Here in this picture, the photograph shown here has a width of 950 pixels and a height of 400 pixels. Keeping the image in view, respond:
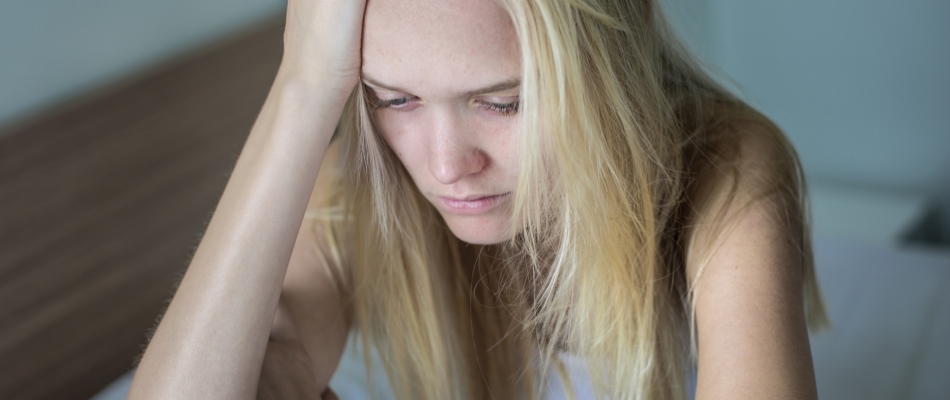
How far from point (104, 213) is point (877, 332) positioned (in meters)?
1.39

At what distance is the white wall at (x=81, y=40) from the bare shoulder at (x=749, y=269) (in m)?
1.02

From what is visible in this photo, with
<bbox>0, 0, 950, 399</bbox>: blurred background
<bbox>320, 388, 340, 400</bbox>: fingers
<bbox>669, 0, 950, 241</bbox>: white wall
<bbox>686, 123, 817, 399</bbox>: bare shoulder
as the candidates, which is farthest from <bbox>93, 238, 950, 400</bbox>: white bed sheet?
<bbox>669, 0, 950, 241</bbox>: white wall

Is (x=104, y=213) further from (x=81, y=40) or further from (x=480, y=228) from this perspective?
(x=480, y=228)

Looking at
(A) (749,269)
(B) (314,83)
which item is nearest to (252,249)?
(B) (314,83)

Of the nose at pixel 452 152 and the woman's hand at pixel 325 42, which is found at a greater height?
the woman's hand at pixel 325 42

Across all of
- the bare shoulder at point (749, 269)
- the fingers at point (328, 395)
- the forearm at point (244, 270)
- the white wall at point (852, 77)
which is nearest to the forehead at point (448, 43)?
the forearm at point (244, 270)

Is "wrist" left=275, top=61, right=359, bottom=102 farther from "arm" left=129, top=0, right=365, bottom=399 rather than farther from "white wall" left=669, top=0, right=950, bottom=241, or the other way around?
"white wall" left=669, top=0, right=950, bottom=241

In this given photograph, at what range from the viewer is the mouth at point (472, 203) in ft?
2.83

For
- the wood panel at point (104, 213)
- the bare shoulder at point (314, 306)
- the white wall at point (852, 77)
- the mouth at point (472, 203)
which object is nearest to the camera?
the mouth at point (472, 203)

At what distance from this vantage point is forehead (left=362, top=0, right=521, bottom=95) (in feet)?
2.39

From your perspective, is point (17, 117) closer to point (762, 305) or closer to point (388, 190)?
point (388, 190)

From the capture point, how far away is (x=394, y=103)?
811 mm

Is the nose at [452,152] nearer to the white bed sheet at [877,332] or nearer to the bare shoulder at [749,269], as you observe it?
the bare shoulder at [749,269]

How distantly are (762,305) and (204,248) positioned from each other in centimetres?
61
